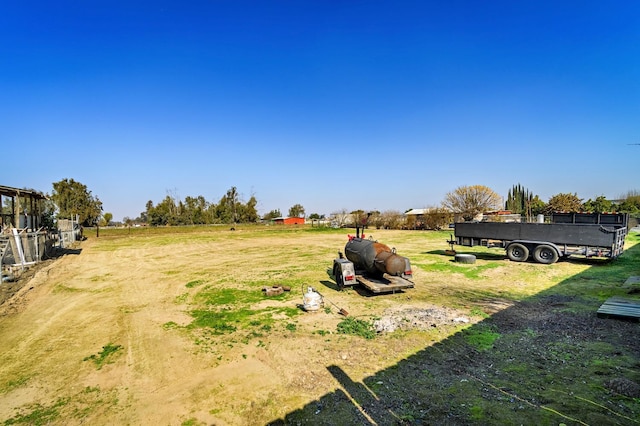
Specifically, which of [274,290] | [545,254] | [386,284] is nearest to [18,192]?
[274,290]

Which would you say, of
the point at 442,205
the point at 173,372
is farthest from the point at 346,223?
the point at 173,372

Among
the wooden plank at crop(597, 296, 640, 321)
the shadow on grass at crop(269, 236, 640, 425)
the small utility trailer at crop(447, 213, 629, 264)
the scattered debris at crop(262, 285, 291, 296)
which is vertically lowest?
the shadow on grass at crop(269, 236, 640, 425)

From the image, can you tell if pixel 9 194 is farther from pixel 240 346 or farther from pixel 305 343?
pixel 305 343

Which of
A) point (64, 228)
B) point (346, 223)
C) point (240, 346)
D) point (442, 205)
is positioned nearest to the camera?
point (240, 346)

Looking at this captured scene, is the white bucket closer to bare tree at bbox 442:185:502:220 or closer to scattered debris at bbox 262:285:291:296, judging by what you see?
scattered debris at bbox 262:285:291:296

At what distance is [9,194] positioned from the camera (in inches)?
682

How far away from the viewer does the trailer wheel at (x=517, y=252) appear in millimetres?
15723

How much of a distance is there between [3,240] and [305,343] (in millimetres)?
13339

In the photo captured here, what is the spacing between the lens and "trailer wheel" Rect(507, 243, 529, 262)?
15.7 metres

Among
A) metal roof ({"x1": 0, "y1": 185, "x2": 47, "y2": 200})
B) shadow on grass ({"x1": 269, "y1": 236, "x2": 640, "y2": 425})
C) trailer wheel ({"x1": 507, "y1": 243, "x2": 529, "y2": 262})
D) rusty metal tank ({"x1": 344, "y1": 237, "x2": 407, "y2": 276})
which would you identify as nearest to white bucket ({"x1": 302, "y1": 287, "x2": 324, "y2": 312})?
rusty metal tank ({"x1": 344, "y1": 237, "x2": 407, "y2": 276})

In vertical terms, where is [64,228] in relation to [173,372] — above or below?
above

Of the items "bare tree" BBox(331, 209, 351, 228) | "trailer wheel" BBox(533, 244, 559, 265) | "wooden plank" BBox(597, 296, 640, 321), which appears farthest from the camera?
"bare tree" BBox(331, 209, 351, 228)

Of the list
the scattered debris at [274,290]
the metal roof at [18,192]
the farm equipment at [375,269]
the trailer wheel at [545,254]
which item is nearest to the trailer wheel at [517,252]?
the trailer wheel at [545,254]

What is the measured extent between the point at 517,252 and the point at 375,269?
31.5ft
